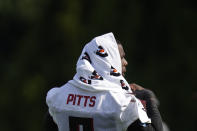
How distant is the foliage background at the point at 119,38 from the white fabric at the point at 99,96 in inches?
324

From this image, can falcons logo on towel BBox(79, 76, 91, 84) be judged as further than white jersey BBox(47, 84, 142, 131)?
Yes

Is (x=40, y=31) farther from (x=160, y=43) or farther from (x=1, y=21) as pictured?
(x=160, y=43)

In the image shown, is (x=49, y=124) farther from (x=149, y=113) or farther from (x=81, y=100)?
(x=149, y=113)

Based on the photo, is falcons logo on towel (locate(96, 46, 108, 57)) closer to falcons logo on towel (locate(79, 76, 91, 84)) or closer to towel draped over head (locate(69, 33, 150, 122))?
towel draped over head (locate(69, 33, 150, 122))

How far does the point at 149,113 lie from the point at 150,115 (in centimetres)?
2

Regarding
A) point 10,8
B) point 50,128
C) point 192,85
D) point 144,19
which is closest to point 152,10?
point 144,19

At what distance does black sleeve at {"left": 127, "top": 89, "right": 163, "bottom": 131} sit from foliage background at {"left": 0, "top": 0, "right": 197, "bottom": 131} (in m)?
8.08

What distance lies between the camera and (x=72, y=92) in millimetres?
4230

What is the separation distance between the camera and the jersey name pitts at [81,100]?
4.14 m

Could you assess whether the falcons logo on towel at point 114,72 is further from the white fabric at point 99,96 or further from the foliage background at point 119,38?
the foliage background at point 119,38

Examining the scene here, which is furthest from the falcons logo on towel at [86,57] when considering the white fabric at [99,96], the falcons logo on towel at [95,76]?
the falcons logo on towel at [95,76]

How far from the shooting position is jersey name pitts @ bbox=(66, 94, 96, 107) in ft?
13.6

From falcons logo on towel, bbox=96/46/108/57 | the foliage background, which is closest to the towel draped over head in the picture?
falcons logo on towel, bbox=96/46/108/57

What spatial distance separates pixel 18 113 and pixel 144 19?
3.53 metres
